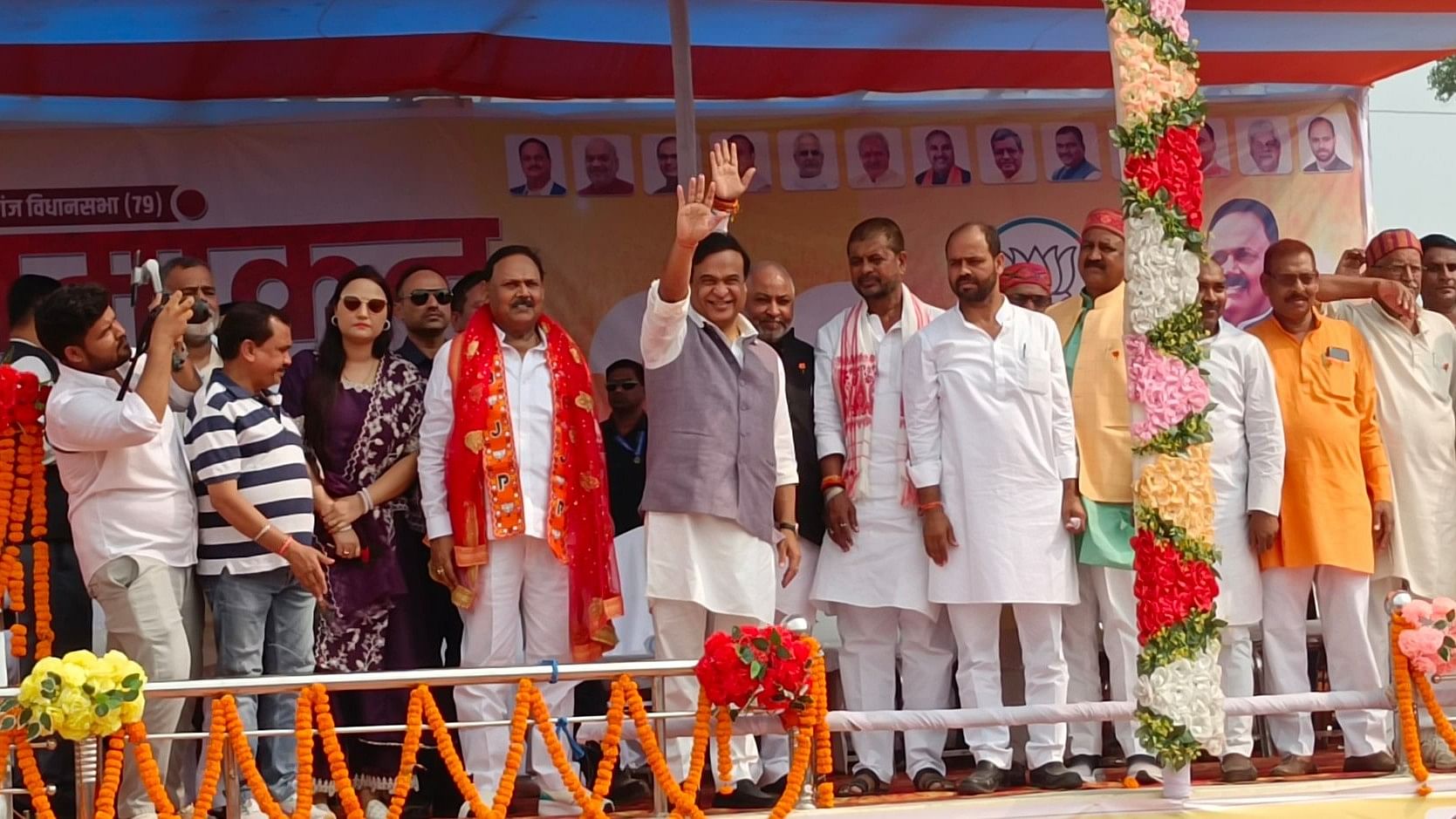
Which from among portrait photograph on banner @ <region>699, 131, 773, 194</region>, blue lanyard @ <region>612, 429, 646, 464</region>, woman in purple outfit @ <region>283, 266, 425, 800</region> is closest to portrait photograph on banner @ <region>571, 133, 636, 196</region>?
portrait photograph on banner @ <region>699, 131, 773, 194</region>

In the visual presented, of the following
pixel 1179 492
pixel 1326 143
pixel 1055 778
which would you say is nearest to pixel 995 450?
pixel 1179 492

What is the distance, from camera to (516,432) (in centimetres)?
540

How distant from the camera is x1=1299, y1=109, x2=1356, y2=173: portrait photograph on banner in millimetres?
8641

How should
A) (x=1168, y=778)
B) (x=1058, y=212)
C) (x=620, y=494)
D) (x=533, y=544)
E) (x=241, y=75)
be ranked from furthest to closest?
(x=1058, y=212) → (x=241, y=75) → (x=620, y=494) → (x=533, y=544) → (x=1168, y=778)

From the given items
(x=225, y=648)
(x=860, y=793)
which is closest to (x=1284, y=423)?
(x=860, y=793)

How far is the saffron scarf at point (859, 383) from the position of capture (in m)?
5.74

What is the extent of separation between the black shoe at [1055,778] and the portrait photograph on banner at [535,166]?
3726 mm

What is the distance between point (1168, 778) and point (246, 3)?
4.48 meters

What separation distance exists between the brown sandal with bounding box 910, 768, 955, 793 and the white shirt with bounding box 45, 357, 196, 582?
7.54 feet

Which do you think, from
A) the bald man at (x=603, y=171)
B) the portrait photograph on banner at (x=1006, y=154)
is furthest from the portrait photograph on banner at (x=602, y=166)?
the portrait photograph on banner at (x=1006, y=154)

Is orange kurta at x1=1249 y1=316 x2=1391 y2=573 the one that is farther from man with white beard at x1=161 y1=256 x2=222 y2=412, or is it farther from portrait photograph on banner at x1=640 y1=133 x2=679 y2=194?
man with white beard at x1=161 y1=256 x2=222 y2=412

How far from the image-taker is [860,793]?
545 centimetres

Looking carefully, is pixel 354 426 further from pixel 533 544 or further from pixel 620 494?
pixel 620 494

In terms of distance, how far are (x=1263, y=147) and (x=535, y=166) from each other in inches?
140
